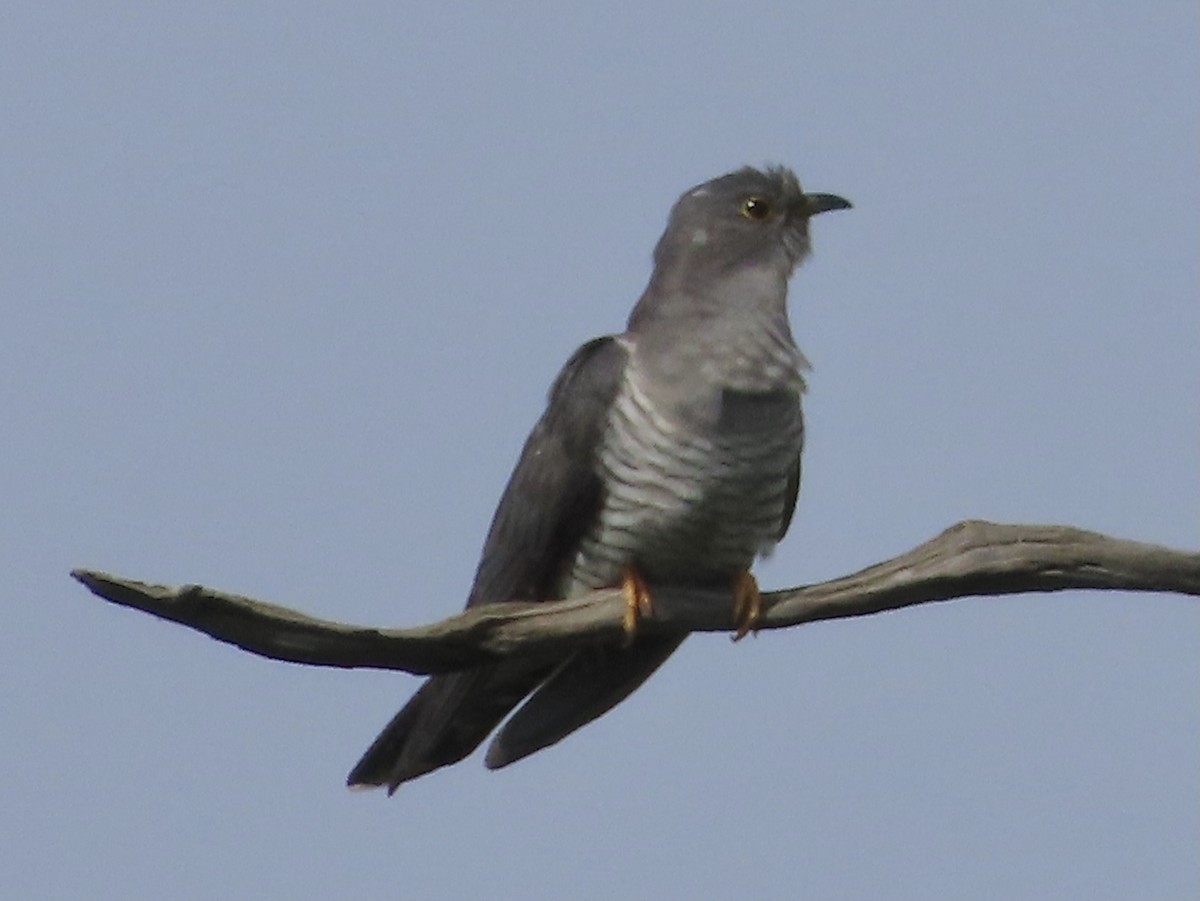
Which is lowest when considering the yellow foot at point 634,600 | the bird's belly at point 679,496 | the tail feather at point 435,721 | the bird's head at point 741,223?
the tail feather at point 435,721

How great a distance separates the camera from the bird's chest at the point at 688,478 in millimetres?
4766

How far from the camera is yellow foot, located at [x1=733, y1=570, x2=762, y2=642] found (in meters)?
4.70

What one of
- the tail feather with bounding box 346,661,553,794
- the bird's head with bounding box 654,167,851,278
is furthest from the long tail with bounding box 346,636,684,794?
the bird's head with bounding box 654,167,851,278

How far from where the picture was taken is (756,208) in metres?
5.38

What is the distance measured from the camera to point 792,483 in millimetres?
5195

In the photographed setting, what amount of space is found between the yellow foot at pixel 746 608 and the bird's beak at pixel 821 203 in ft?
3.96

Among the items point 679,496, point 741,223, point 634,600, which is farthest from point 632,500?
point 741,223

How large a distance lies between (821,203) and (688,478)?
3.66ft

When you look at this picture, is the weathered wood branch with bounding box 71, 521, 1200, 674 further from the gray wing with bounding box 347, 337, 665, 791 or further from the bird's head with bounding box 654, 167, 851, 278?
the bird's head with bounding box 654, 167, 851, 278

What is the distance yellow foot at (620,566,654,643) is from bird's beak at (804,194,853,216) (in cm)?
125

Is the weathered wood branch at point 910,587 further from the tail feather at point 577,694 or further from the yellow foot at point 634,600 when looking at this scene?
the tail feather at point 577,694

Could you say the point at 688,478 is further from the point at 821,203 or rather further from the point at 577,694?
the point at 821,203

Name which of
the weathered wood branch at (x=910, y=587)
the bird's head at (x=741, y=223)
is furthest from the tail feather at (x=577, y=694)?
the bird's head at (x=741, y=223)

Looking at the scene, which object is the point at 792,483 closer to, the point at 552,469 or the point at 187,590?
the point at 552,469
